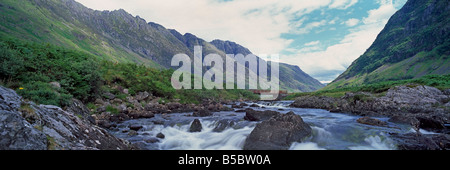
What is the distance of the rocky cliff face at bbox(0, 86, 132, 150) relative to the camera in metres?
4.69

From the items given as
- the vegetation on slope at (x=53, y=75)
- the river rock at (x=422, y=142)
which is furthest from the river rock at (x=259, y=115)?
the vegetation on slope at (x=53, y=75)

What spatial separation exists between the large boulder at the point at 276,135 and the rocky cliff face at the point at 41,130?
7111 millimetres

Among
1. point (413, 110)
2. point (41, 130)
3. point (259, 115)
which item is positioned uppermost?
point (41, 130)

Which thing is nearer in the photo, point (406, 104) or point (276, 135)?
point (276, 135)

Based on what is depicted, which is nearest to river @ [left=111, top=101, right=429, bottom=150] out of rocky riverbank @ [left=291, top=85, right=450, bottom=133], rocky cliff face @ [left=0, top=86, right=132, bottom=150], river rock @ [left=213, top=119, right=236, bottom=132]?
river rock @ [left=213, top=119, right=236, bottom=132]

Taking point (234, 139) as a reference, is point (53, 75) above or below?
above

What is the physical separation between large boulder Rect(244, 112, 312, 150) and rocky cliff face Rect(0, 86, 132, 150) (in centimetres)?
711

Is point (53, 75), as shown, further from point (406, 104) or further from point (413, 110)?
point (406, 104)

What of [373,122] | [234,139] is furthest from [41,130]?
[373,122]

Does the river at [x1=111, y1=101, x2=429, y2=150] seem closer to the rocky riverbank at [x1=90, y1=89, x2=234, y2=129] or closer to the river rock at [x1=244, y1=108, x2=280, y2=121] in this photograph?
the rocky riverbank at [x1=90, y1=89, x2=234, y2=129]

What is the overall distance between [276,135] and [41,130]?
34.3 feet

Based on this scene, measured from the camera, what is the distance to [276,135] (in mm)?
11688
